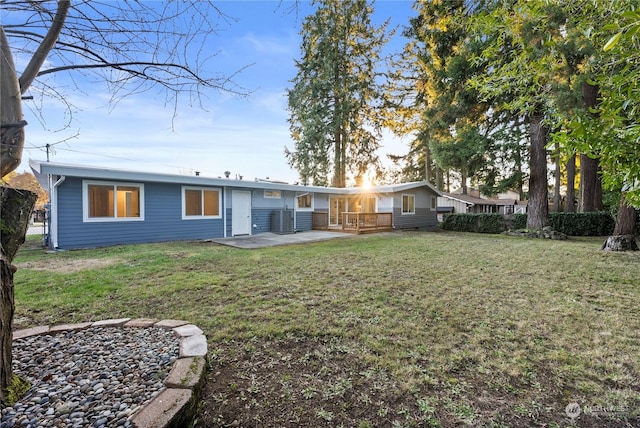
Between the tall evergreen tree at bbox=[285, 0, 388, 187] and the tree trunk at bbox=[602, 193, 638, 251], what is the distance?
44.5 feet

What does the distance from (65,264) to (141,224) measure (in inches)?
123

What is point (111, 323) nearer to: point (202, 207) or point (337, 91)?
point (202, 207)

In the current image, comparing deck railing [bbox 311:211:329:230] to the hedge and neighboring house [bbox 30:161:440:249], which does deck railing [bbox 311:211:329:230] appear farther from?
the hedge

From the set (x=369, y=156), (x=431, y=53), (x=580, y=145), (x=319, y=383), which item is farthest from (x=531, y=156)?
(x=319, y=383)

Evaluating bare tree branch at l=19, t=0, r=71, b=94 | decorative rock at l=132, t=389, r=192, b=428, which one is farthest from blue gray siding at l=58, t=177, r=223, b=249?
decorative rock at l=132, t=389, r=192, b=428

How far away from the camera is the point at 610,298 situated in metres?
4.01

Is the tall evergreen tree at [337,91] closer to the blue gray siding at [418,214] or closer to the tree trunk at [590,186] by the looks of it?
the blue gray siding at [418,214]

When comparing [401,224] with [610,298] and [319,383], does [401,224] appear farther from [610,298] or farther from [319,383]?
[319,383]

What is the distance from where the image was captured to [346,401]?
6.13 feet

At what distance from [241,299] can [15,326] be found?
2176 millimetres

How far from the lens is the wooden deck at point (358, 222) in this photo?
13432 mm

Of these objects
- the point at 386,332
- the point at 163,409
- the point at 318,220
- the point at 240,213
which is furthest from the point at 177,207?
the point at 163,409

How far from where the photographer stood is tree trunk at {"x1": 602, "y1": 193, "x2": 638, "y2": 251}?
837cm

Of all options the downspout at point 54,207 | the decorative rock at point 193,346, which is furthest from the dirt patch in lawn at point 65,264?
the decorative rock at point 193,346
